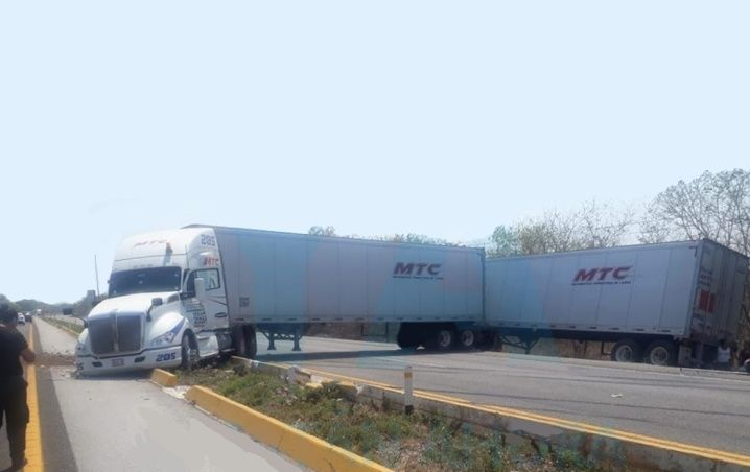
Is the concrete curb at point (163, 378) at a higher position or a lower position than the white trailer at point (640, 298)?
lower

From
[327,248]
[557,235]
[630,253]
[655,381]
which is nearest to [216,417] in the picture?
[655,381]

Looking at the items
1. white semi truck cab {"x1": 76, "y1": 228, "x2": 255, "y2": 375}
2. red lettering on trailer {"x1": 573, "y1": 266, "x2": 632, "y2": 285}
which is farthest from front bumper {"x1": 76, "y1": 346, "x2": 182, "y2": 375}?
red lettering on trailer {"x1": 573, "y1": 266, "x2": 632, "y2": 285}

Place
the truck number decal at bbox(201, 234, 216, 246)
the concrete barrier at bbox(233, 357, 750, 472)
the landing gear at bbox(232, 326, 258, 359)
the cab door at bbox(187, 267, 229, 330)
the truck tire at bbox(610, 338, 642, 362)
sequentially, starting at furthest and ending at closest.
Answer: the truck tire at bbox(610, 338, 642, 362) → the landing gear at bbox(232, 326, 258, 359) → the truck number decal at bbox(201, 234, 216, 246) → the cab door at bbox(187, 267, 229, 330) → the concrete barrier at bbox(233, 357, 750, 472)

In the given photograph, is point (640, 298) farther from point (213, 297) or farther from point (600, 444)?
point (600, 444)

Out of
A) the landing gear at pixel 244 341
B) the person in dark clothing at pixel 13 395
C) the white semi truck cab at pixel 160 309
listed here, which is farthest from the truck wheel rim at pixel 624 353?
the person in dark clothing at pixel 13 395

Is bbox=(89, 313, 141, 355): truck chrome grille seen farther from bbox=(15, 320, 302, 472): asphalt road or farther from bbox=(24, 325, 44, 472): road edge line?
bbox=(24, 325, 44, 472): road edge line

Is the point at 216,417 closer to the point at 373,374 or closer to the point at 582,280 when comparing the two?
the point at 373,374

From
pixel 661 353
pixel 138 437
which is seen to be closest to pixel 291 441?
pixel 138 437

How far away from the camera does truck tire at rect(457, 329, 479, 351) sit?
112 ft

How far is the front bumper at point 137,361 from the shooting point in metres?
18.7

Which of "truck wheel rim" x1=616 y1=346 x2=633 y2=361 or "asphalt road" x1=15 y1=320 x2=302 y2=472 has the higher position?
"truck wheel rim" x1=616 y1=346 x2=633 y2=361

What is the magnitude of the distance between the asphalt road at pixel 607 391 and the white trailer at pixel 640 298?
12.0 ft

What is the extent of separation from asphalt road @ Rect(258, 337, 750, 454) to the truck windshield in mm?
4562

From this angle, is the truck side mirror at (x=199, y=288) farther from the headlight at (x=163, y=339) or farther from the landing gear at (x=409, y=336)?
the landing gear at (x=409, y=336)
